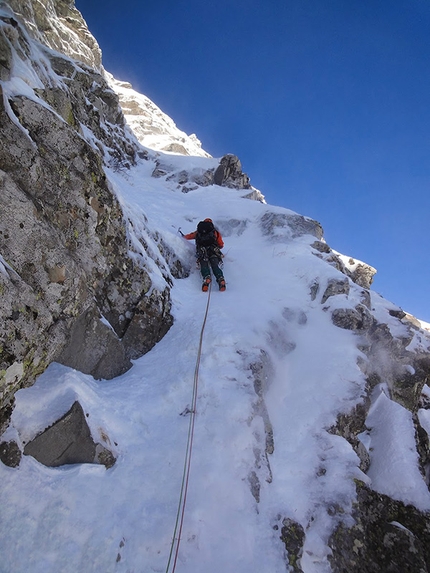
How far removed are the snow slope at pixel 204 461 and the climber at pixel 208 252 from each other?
1.44 meters

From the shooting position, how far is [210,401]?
594 cm

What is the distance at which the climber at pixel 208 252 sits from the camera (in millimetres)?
10570

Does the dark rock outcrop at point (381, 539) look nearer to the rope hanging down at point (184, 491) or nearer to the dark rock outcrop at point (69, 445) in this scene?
the rope hanging down at point (184, 491)

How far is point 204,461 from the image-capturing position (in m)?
4.92

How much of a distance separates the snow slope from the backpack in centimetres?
293

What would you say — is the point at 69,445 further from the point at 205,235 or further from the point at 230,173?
the point at 230,173

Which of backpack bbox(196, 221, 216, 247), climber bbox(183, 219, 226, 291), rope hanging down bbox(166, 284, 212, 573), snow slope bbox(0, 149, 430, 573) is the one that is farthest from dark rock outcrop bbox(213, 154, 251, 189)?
rope hanging down bbox(166, 284, 212, 573)

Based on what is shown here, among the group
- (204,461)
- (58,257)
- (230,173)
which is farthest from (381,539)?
(230,173)

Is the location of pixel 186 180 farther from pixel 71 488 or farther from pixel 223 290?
pixel 71 488

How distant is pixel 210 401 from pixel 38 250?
3998 millimetres

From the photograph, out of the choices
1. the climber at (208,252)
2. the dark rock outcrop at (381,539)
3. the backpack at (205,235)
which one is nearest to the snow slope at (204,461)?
the dark rock outcrop at (381,539)

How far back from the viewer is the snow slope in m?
3.65

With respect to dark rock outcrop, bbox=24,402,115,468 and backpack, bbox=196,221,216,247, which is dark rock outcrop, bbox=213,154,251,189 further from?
dark rock outcrop, bbox=24,402,115,468

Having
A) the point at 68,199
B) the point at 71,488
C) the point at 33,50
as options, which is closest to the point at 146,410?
the point at 71,488
